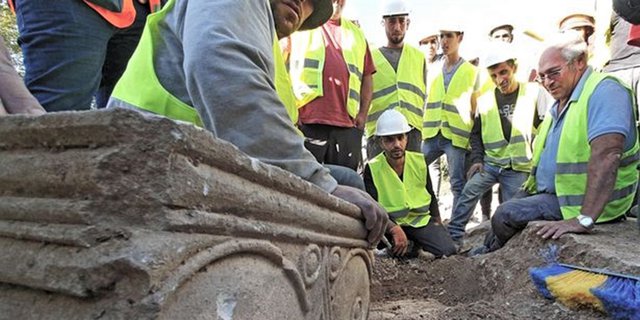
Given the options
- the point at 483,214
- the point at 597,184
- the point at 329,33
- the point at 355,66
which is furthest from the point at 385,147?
the point at 483,214

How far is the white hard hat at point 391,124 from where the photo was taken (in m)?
4.32

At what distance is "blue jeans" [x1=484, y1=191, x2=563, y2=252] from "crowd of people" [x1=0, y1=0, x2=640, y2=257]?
1cm

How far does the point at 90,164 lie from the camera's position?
755 millimetres

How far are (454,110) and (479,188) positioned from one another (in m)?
0.97

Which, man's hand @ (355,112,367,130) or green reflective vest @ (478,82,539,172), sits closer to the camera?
man's hand @ (355,112,367,130)

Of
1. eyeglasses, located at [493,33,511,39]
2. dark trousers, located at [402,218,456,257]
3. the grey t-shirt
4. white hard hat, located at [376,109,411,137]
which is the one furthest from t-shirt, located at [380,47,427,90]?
the grey t-shirt

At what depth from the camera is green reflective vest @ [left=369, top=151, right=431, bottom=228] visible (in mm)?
4238

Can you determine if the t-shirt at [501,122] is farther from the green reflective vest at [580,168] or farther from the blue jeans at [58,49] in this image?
the blue jeans at [58,49]

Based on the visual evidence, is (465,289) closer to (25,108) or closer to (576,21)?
(25,108)

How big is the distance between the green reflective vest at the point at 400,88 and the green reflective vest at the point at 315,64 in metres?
0.61

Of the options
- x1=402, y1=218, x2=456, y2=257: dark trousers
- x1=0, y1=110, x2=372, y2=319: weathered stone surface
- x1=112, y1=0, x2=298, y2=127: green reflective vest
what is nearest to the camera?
x1=0, y1=110, x2=372, y2=319: weathered stone surface

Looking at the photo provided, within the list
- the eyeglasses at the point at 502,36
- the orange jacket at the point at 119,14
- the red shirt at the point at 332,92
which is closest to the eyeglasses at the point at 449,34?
the eyeglasses at the point at 502,36

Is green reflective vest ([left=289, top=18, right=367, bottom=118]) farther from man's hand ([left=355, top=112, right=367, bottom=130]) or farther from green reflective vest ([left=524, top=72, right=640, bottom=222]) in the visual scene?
green reflective vest ([left=524, top=72, right=640, bottom=222])

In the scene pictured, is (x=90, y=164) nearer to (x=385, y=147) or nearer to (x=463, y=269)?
(x=463, y=269)
